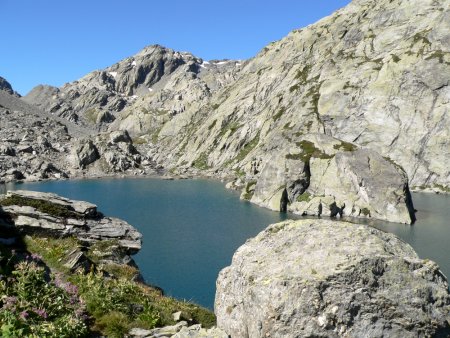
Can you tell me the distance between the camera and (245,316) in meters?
16.5

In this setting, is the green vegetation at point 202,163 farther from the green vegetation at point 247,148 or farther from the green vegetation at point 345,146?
the green vegetation at point 345,146

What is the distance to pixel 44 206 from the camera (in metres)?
31.1

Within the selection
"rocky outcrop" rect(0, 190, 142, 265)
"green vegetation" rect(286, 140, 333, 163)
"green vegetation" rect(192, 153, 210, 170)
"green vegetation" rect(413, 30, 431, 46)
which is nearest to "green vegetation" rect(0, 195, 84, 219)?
"rocky outcrop" rect(0, 190, 142, 265)

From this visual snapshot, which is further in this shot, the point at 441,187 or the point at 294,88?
the point at 294,88

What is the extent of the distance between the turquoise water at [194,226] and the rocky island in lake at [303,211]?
325 inches

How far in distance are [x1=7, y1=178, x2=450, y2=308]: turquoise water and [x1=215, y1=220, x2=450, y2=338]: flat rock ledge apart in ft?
85.8

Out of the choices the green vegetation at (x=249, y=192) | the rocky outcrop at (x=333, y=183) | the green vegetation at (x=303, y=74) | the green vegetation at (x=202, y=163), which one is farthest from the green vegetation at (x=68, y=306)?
the green vegetation at (x=303, y=74)

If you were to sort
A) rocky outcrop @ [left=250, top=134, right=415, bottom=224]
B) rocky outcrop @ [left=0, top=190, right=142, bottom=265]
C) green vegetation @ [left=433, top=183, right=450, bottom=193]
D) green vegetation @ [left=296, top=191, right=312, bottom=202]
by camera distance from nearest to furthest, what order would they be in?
rocky outcrop @ [left=0, top=190, right=142, bottom=265] → rocky outcrop @ [left=250, top=134, right=415, bottom=224] → green vegetation @ [left=296, top=191, right=312, bottom=202] → green vegetation @ [left=433, top=183, right=450, bottom=193]

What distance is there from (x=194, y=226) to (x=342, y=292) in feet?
214

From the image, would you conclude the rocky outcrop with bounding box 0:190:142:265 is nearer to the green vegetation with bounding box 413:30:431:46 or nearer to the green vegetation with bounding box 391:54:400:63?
the green vegetation with bounding box 391:54:400:63

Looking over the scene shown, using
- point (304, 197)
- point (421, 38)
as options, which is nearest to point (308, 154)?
point (304, 197)

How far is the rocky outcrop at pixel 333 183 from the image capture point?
3415 inches

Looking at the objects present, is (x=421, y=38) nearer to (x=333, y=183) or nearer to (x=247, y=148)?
(x=247, y=148)

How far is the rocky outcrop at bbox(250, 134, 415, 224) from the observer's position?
8675 cm
